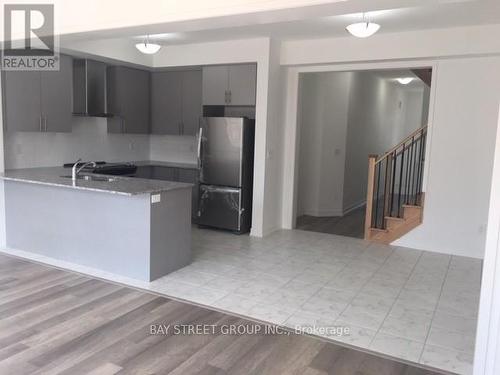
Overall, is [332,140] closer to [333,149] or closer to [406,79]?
[333,149]

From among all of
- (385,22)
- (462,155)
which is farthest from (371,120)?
(385,22)

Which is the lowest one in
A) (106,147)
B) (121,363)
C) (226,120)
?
(121,363)

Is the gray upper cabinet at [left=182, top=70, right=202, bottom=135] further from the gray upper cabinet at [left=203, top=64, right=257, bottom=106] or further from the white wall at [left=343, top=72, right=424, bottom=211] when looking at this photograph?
the white wall at [left=343, top=72, right=424, bottom=211]

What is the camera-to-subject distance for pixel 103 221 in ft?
13.1

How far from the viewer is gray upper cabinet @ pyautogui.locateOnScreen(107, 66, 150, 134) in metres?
5.94

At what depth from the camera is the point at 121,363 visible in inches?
98.6

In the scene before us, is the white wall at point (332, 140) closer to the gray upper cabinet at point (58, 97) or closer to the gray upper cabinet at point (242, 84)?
the gray upper cabinet at point (242, 84)

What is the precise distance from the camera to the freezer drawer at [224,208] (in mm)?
5641

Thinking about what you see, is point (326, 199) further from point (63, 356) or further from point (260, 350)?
point (63, 356)

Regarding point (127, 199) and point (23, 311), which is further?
point (127, 199)

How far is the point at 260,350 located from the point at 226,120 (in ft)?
11.3

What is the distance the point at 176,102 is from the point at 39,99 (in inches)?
79.5

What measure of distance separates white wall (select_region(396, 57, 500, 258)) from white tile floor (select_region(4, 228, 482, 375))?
351 mm

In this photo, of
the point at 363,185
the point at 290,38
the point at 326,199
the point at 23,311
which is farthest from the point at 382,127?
the point at 23,311
